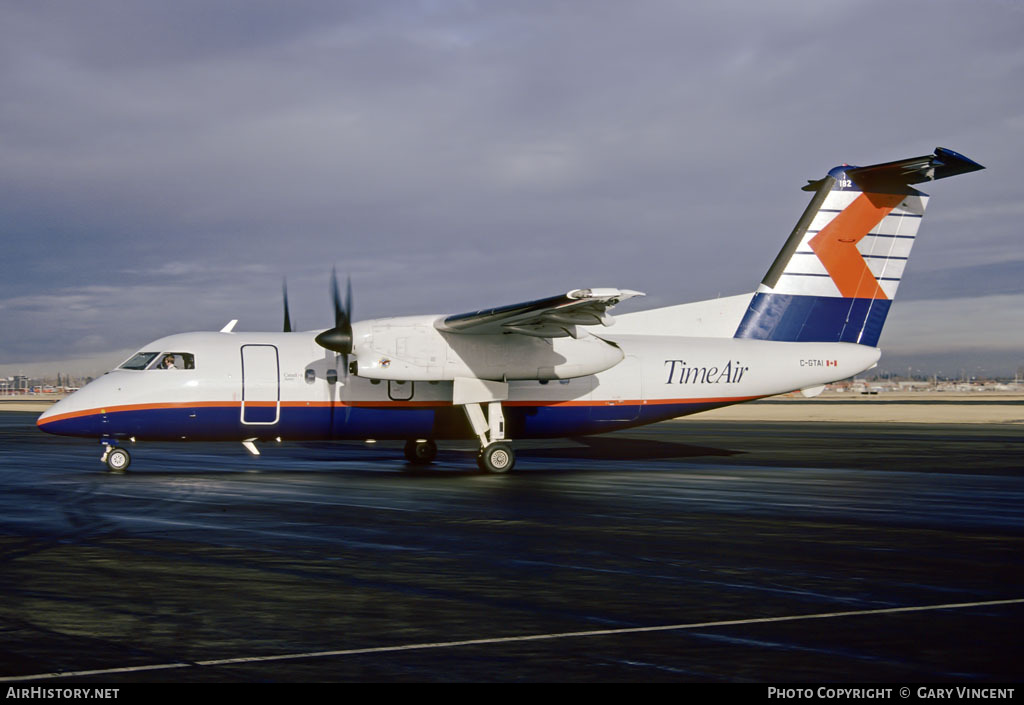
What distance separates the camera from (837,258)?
2497 cm

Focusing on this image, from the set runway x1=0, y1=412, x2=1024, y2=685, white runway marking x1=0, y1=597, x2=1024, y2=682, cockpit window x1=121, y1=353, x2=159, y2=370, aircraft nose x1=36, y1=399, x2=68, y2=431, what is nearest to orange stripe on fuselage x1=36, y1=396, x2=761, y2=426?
aircraft nose x1=36, y1=399, x2=68, y2=431

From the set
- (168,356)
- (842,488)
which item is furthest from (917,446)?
(168,356)

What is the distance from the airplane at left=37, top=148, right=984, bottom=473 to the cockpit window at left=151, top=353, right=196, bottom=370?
1.2 inches

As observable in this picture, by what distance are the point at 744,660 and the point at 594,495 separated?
10617mm

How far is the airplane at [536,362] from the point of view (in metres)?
21.1

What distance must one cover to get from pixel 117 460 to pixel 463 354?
25.7ft

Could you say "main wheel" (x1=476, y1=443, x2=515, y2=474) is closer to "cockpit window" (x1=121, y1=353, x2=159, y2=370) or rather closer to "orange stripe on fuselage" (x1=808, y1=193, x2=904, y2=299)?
"cockpit window" (x1=121, y1=353, x2=159, y2=370)

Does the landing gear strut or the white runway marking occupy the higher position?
the landing gear strut

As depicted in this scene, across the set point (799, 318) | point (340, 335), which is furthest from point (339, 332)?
point (799, 318)

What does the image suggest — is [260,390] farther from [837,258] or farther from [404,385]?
[837,258]

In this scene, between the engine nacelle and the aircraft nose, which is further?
the engine nacelle

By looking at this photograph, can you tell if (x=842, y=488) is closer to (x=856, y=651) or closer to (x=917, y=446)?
(x=856, y=651)

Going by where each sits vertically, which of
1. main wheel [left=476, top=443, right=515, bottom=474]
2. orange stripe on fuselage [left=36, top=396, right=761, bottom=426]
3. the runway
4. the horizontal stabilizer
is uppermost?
the horizontal stabilizer

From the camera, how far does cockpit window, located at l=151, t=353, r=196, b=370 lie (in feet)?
70.2
